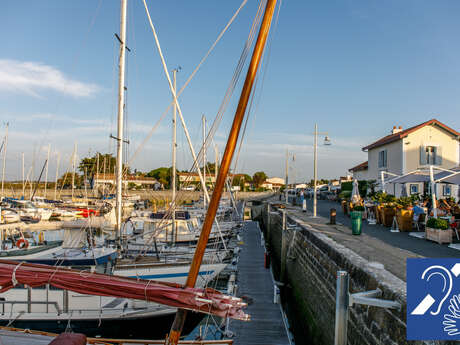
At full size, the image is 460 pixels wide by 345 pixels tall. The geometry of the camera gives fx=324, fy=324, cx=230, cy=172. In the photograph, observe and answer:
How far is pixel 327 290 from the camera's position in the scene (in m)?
8.24

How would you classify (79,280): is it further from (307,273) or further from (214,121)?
(307,273)

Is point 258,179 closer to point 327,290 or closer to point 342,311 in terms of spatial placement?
point 327,290

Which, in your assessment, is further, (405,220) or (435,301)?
(405,220)

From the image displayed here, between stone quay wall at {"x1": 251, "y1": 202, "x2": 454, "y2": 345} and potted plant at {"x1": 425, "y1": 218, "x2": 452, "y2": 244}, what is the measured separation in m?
4.04

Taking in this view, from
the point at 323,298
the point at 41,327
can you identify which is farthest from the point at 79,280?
the point at 41,327

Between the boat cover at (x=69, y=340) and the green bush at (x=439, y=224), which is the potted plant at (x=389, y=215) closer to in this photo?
the green bush at (x=439, y=224)

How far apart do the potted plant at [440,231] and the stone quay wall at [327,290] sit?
404 cm

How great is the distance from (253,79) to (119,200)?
9927mm

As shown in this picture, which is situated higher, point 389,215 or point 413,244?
point 389,215

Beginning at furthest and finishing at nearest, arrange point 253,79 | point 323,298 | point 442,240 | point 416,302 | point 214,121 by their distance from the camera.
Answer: point 442,240, point 323,298, point 214,121, point 253,79, point 416,302

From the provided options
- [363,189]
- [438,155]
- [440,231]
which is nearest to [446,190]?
[438,155]

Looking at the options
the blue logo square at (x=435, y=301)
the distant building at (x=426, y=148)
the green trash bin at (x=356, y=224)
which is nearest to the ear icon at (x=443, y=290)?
the blue logo square at (x=435, y=301)

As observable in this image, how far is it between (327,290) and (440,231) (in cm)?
546

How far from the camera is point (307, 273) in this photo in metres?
11.0
